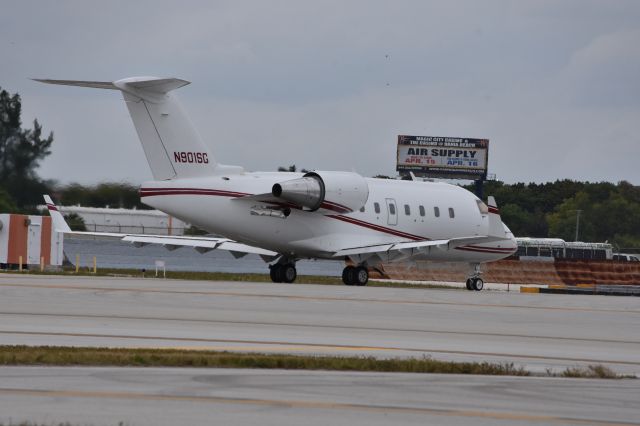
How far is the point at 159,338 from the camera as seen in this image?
60.1 feet

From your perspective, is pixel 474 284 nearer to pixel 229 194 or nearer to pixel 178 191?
pixel 229 194

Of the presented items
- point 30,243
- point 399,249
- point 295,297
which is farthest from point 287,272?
point 30,243

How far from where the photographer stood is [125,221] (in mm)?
56719

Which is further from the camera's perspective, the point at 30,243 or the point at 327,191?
the point at 30,243

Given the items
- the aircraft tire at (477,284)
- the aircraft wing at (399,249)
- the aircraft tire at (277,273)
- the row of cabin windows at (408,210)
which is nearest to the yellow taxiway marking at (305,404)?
the aircraft wing at (399,249)

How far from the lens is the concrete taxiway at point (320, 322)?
59.0 ft

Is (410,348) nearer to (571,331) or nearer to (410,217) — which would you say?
(571,331)

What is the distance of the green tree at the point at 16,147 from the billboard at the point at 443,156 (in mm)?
65317

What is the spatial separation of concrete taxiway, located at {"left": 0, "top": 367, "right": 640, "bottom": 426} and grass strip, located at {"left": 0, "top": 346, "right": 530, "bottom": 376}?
0.50 meters

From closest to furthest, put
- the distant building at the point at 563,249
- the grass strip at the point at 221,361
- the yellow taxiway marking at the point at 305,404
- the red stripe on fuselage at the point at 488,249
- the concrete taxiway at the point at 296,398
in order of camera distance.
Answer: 1. the concrete taxiway at the point at 296,398
2. the yellow taxiway marking at the point at 305,404
3. the grass strip at the point at 221,361
4. the red stripe on fuselage at the point at 488,249
5. the distant building at the point at 563,249

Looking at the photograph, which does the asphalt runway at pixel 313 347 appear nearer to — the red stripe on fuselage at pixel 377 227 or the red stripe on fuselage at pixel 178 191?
the red stripe on fuselage at pixel 178 191

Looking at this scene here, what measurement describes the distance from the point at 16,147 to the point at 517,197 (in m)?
60.8

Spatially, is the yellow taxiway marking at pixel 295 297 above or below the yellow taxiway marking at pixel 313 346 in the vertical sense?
above

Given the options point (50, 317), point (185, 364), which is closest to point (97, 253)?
point (50, 317)
